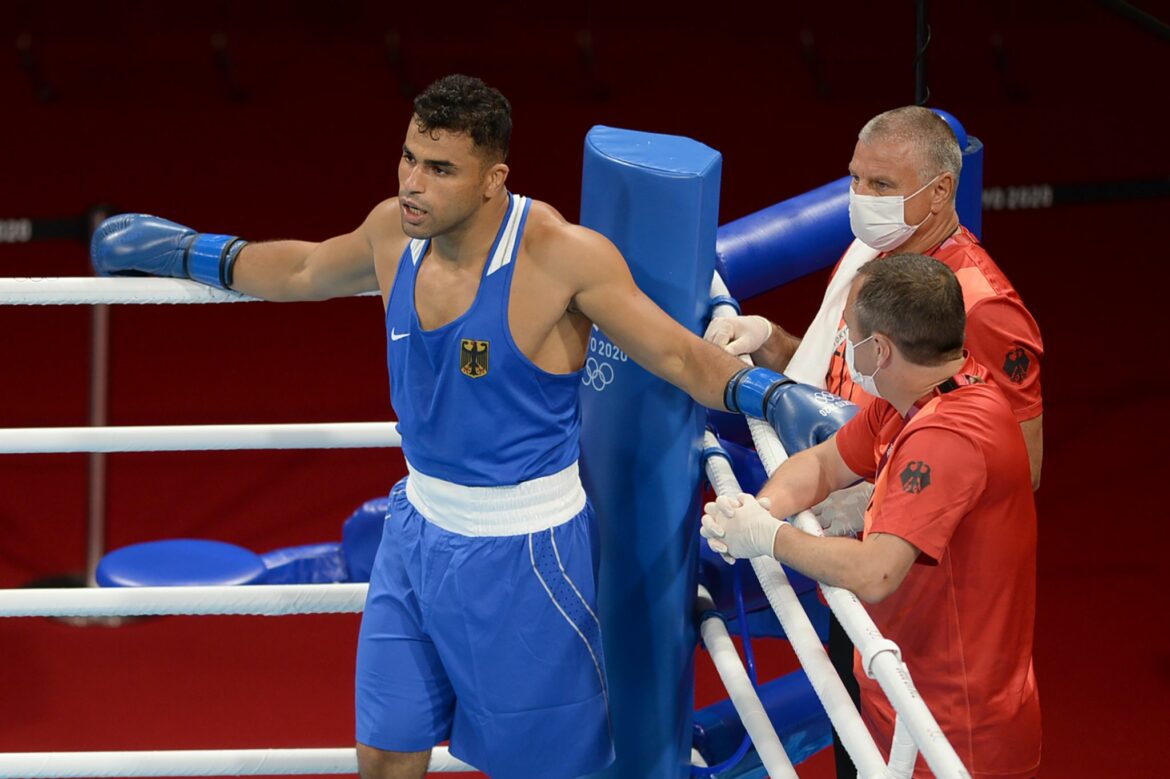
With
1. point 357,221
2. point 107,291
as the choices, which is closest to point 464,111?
point 107,291

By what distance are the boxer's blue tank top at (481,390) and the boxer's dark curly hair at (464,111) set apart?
0.36 ft

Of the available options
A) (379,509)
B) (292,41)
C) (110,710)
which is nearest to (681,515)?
(379,509)

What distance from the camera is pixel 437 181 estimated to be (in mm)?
2109

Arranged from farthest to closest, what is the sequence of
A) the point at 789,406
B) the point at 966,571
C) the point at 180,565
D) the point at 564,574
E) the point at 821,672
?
the point at 180,565
the point at 564,574
the point at 789,406
the point at 966,571
the point at 821,672

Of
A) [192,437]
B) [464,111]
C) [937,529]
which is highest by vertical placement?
[464,111]

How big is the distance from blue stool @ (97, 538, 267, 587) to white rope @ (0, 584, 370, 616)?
4.16 feet

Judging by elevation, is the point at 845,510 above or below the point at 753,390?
below

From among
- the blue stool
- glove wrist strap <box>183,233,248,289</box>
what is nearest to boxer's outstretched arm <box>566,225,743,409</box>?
glove wrist strap <box>183,233,248,289</box>

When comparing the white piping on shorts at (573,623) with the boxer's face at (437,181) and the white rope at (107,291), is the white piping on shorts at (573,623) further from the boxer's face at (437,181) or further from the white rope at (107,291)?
the white rope at (107,291)

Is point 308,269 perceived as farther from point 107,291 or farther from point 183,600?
point 183,600

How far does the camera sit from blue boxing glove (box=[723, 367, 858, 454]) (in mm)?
2092

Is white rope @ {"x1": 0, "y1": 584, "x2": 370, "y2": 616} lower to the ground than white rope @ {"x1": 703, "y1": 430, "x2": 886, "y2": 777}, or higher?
lower

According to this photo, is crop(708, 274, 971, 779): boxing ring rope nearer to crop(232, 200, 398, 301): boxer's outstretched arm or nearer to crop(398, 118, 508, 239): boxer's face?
crop(398, 118, 508, 239): boxer's face

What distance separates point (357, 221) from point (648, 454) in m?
3.43
